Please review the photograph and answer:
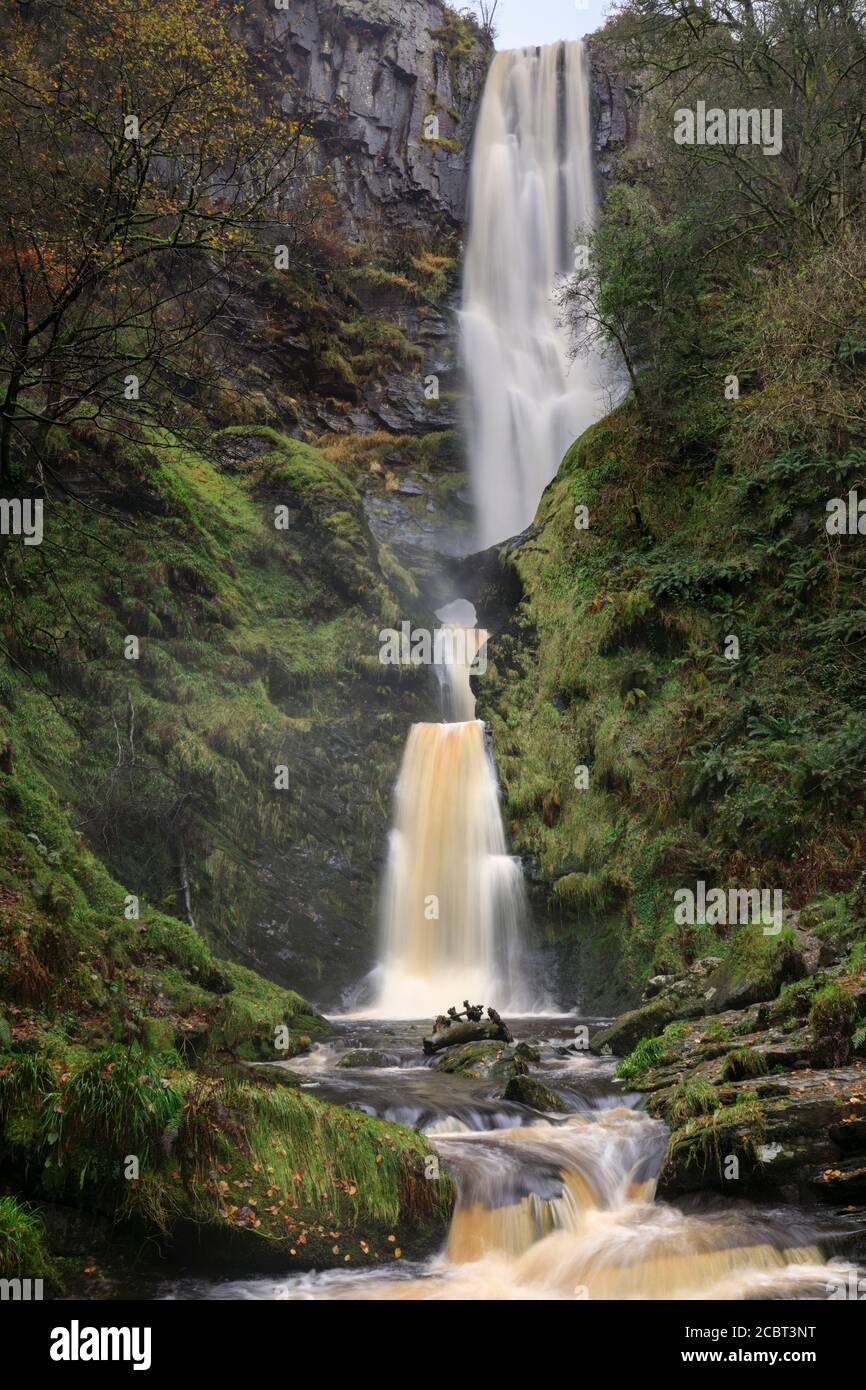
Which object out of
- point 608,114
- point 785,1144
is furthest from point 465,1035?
point 608,114

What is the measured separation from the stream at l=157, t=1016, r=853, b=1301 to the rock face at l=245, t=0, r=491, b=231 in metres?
31.0

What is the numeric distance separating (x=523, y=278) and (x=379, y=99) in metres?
8.44

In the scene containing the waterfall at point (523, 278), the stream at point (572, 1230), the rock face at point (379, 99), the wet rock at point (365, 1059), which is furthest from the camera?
the rock face at point (379, 99)

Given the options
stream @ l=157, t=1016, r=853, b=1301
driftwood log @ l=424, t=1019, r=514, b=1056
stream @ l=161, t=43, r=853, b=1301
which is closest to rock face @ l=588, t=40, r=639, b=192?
stream @ l=161, t=43, r=853, b=1301

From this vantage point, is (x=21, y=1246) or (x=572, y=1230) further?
(x=572, y=1230)

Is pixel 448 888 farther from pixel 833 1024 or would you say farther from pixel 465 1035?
pixel 833 1024

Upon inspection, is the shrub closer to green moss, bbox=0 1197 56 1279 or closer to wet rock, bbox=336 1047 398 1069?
wet rock, bbox=336 1047 398 1069

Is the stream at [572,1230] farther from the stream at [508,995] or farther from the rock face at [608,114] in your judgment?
the rock face at [608,114]

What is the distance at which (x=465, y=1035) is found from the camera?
35.3 feet

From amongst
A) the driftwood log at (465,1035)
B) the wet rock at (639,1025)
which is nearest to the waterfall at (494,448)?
the driftwood log at (465,1035)

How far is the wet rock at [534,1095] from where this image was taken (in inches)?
320

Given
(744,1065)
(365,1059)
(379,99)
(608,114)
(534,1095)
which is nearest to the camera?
(744,1065)

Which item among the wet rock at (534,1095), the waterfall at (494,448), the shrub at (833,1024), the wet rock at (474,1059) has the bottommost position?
the wet rock at (474,1059)

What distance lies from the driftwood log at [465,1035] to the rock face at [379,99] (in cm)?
2886
